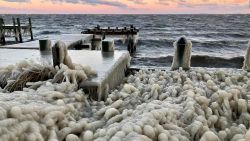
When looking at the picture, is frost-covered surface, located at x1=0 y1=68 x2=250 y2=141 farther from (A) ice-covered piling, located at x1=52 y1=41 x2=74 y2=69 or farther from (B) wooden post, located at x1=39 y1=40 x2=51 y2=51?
(B) wooden post, located at x1=39 y1=40 x2=51 y2=51

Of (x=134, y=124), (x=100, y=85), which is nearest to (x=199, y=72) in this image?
(x=100, y=85)

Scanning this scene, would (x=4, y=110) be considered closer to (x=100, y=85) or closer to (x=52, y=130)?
(x=52, y=130)

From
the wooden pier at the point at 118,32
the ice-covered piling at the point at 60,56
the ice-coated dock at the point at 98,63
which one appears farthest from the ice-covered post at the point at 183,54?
the wooden pier at the point at 118,32

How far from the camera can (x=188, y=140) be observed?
406cm

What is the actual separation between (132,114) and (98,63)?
2.77 meters

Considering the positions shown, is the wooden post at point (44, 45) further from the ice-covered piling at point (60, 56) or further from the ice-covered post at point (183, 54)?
the ice-covered post at point (183, 54)

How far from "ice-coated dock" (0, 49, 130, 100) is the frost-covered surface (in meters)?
0.25

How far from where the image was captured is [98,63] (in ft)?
23.6

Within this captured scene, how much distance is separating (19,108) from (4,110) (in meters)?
0.19

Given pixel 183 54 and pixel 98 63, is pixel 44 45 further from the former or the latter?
pixel 183 54

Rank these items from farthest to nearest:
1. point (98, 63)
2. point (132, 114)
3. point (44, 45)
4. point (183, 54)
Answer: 1. point (44, 45)
2. point (183, 54)
3. point (98, 63)
4. point (132, 114)

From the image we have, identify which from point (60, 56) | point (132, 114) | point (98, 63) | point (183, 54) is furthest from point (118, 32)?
point (132, 114)

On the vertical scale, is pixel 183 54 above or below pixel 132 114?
above

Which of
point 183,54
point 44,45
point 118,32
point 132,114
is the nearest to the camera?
point 132,114
